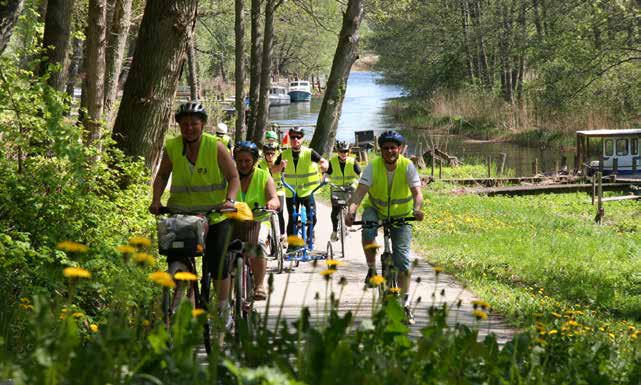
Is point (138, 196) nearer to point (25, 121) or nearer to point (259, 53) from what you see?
point (25, 121)

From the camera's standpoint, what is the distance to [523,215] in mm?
24156

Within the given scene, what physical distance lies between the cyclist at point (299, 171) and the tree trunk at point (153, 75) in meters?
3.71

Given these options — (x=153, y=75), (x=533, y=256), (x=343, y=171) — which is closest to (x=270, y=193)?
(x=153, y=75)

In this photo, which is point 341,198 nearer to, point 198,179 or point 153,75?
point 153,75

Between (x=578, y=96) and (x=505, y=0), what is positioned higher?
(x=505, y=0)

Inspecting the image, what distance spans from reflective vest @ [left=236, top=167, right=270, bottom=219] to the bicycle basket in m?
2.96

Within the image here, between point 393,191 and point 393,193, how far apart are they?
0.02 m

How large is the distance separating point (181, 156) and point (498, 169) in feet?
114

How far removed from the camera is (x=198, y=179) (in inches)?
296

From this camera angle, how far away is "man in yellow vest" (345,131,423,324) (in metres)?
9.34

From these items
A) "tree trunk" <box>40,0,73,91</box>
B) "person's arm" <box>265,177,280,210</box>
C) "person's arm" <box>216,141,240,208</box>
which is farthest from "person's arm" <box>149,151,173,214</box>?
"tree trunk" <box>40,0,73,91</box>

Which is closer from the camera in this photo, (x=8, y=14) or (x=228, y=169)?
(x=8, y=14)

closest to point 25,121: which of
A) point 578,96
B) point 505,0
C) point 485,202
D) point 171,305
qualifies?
point 171,305

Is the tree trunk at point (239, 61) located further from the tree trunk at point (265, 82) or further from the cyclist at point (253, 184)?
the cyclist at point (253, 184)
